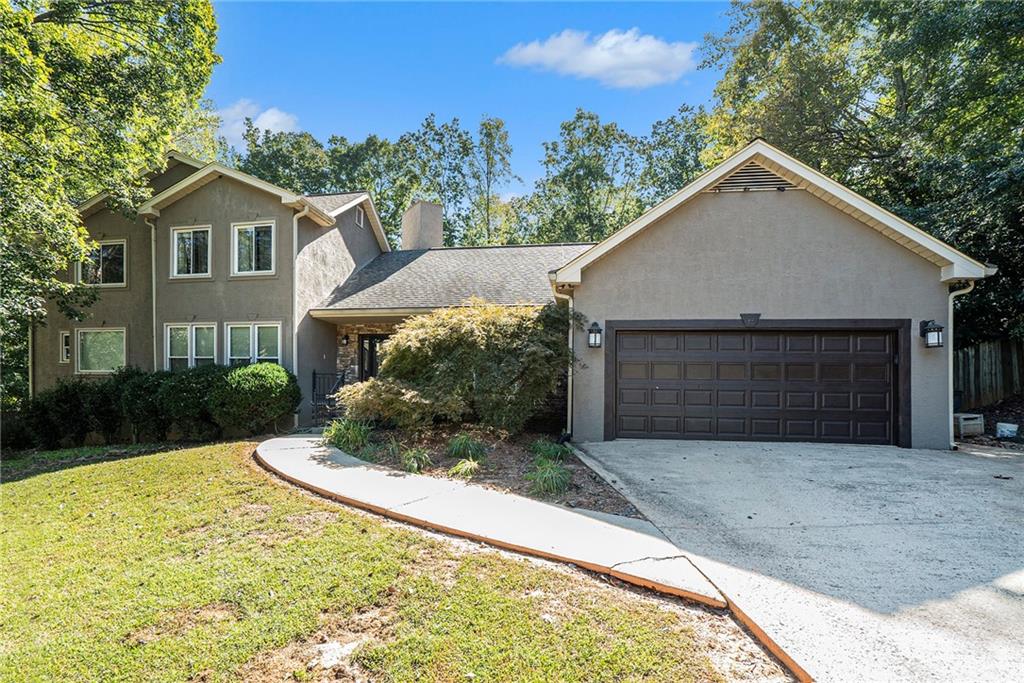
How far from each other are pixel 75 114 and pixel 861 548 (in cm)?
1794

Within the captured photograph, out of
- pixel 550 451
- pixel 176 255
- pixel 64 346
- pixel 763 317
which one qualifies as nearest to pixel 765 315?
pixel 763 317

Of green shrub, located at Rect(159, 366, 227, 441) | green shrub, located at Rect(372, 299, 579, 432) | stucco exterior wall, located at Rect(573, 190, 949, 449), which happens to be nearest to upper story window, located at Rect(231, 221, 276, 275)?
green shrub, located at Rect(159, 366, 227, 441)

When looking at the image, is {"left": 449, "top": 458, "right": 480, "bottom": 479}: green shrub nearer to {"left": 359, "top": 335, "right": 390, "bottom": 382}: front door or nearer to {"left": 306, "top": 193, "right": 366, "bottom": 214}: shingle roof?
{"left": 359, "top": 335, "right": 390, "bottom": 382}: front door

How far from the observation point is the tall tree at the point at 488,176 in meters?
27.4

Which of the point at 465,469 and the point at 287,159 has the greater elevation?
the point at 287,159

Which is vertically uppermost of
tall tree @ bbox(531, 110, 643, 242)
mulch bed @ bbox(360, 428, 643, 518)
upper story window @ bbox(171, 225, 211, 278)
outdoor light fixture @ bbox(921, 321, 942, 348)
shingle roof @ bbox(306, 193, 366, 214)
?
tall tree @ bbox(531, 110, 643, 242)

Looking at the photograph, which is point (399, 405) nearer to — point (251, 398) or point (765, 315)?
point (251, 398)

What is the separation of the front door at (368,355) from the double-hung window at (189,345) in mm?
3666

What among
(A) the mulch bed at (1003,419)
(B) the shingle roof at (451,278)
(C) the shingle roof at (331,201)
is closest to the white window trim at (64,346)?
(B) the shingle roof at (451,278)

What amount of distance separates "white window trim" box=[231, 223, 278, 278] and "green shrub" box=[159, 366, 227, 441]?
8.68 ft

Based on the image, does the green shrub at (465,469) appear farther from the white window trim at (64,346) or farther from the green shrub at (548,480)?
the white window trim at (64,346)

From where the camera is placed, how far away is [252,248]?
1207 cm

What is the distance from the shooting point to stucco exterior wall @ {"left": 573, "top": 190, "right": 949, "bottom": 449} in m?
8.38

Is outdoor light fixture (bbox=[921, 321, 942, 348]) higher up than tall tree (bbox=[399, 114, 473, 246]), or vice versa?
tall tree (bbox=[399, 114, 473, 246])
